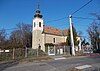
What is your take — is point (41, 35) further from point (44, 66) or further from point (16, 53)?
point (44, 66)

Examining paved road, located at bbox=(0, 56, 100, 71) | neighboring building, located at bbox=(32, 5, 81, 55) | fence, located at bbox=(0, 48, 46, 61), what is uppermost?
neighboring building, located at bbox=(32, 5, 81, 55)

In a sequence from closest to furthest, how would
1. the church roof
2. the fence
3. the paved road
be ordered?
the paved road → the fence → the church roof

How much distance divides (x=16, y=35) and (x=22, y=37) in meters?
2.95

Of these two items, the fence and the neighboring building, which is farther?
the neighboring building

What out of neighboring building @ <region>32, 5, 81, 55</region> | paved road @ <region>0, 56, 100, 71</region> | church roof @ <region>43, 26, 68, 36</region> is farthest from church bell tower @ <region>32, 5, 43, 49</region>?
paved road @ <region>0, 56, 100, 71</region>

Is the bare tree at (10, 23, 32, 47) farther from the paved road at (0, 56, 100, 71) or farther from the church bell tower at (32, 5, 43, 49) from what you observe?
the paved road at (0, 56, 100, 71)

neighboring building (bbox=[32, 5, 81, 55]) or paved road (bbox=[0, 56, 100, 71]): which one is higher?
neighboring building (bbox=[32, 5, 81, 55])

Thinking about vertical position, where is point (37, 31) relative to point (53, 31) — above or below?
below

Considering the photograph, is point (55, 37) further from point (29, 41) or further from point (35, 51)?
point (35, 51)

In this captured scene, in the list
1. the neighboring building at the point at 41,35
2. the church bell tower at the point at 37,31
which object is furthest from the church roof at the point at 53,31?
the church bell tower at the point at 37,31

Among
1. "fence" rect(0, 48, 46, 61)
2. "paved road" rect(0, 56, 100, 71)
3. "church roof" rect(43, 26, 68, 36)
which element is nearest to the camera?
"paved road" rect(0, 56, 100, 71)

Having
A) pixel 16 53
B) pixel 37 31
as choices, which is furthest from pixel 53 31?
pixel 16 53

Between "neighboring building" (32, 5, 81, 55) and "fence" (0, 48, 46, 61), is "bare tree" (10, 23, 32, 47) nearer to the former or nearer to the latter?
"neighboring building" (32, 5, 81, 55)

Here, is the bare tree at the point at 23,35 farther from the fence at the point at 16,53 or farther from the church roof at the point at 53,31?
the fence at the point at 16,53
